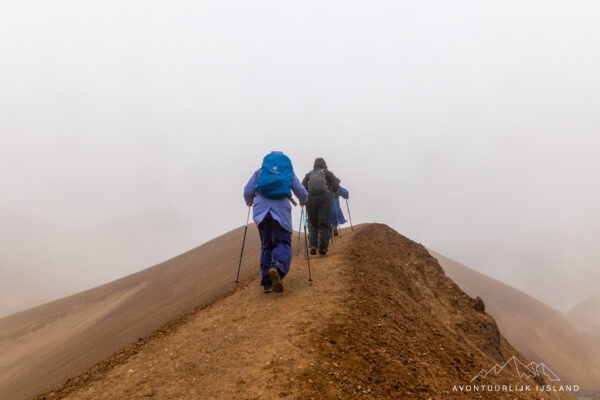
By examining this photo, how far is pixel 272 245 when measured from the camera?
20.7ft

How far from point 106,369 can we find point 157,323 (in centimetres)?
453

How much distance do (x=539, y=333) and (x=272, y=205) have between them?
33503 millimetres

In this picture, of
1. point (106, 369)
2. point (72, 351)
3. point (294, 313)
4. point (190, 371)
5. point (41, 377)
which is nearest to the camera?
point (190, 371)

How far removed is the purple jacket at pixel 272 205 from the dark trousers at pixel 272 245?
93mm

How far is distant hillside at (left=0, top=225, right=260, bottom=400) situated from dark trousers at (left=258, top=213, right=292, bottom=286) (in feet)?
8.58

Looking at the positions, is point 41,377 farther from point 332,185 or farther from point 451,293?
point 451,293

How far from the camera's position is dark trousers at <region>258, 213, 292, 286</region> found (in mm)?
6148

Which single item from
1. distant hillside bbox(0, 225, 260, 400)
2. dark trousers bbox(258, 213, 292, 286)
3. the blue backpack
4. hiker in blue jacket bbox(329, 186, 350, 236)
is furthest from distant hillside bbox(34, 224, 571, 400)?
hiker in blue jacket bbox(329, 186, 350, 236)

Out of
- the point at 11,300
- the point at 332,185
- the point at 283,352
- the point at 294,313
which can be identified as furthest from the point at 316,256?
the point at 11,300

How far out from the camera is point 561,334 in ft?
99.5

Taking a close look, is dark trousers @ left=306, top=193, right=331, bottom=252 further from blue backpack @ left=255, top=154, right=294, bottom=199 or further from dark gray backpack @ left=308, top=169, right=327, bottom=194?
blue backpack @ left=255, top=154, right=294, bottom=199

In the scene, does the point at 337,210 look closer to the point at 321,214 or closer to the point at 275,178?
the point at 321,214

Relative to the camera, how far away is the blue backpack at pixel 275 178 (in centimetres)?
623

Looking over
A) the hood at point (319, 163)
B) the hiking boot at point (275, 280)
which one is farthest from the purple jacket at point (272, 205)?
the hood at point (319, 163)
